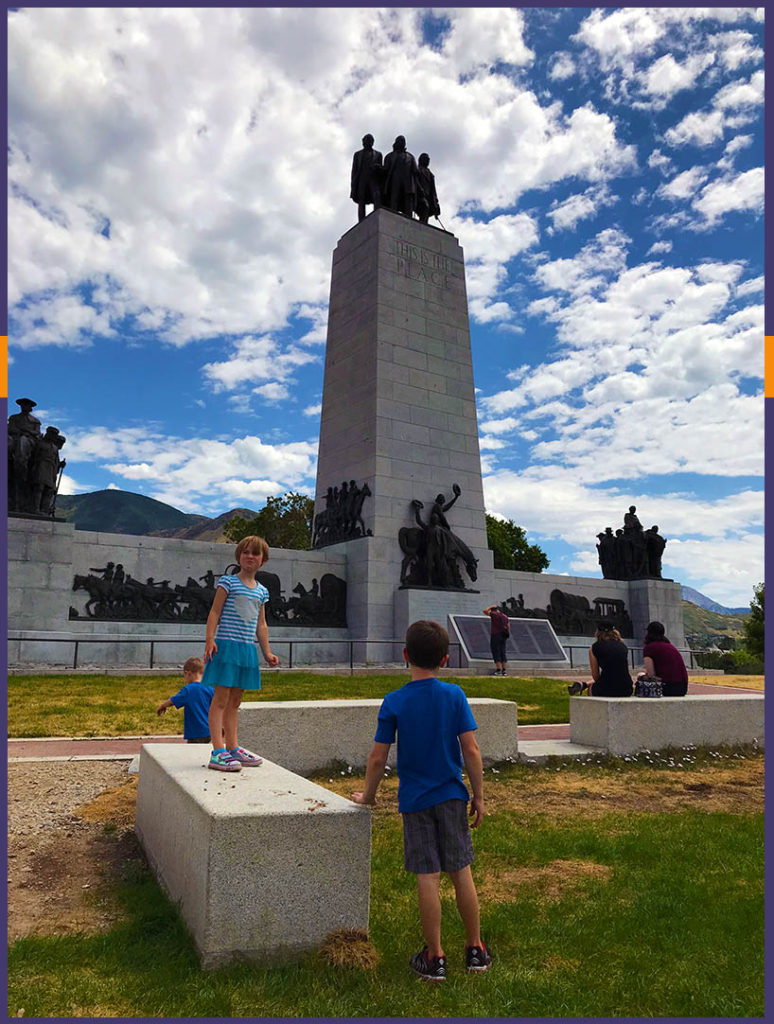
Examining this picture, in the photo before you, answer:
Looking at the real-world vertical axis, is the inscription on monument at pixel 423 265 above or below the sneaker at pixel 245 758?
above

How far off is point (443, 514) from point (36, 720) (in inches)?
622

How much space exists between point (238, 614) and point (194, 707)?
2.06m

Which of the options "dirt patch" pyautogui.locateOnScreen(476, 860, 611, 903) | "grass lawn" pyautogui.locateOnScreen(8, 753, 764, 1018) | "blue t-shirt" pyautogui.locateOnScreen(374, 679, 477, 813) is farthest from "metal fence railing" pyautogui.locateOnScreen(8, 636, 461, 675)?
"blue t-shirt" pyautogui.locateOnScreen(374, 679, 477, 813)

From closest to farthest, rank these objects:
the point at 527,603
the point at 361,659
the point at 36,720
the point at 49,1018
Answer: the point at 49,1018 < the point at 36,720 < the point at 361,659 < the point at 527,603

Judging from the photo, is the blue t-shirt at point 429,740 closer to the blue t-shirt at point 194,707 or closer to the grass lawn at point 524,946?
the grass lawn at point 524,946

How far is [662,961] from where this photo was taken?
3.65m

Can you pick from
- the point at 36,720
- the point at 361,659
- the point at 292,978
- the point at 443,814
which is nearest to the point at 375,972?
the point at 292,978

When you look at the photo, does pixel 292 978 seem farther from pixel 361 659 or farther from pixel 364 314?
pixel 364 314

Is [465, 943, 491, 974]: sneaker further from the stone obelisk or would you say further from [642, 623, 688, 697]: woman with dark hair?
the stone obelisk

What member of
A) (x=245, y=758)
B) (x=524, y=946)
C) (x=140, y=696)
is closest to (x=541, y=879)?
(x=524, y=946)

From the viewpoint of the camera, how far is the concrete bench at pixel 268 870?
11.8 ft

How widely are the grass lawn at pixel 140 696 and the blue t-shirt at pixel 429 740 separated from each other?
252 inches

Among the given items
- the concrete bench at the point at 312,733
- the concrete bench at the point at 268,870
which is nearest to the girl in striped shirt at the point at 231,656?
the concrete bench at the point at 268,870

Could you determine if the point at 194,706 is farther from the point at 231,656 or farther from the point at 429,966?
the point at 429,966
